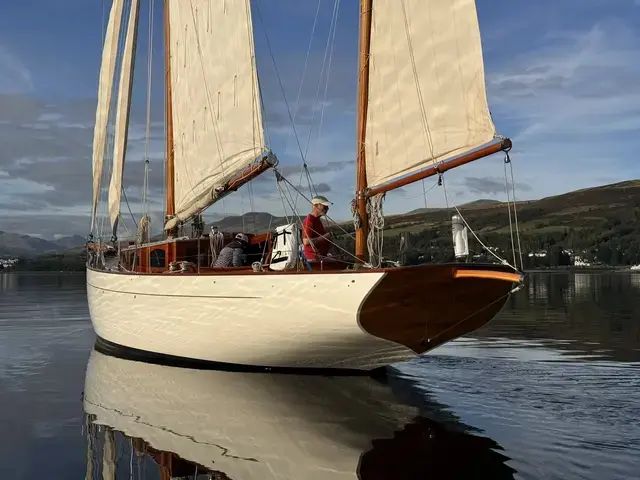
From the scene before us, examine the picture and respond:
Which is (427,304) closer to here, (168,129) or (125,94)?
(168,129)

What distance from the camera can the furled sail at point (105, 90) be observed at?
23.0 metres

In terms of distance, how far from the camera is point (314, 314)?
40.2 ft

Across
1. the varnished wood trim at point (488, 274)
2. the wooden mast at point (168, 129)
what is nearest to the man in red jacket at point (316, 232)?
the varnished wood trim at point (488, 274)

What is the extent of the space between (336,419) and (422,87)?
6.96 m

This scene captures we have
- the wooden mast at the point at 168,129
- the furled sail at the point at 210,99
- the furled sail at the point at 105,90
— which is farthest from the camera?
the furled sail at the point at 105,90

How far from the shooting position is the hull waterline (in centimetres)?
1165

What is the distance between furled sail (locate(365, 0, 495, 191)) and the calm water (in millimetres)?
4673

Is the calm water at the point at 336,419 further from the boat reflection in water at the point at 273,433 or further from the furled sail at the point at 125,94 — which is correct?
the furled sail at the point at 125,94

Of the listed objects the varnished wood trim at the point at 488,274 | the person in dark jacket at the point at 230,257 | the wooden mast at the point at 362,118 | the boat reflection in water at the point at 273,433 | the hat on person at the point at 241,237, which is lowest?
the boat reflection in water at the point at 273,433

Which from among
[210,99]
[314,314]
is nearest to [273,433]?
Result: [314,314]

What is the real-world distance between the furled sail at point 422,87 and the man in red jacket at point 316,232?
1360 millimetres

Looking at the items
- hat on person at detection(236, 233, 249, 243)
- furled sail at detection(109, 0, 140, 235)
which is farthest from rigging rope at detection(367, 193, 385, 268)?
furled sail at detection(109, 0, 140, 235)

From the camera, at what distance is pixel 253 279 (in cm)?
1279

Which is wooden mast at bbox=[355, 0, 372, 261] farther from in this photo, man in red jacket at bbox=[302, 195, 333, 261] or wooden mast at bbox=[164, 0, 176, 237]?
wooden mast at bbox=[164, 0, 176, 237]
